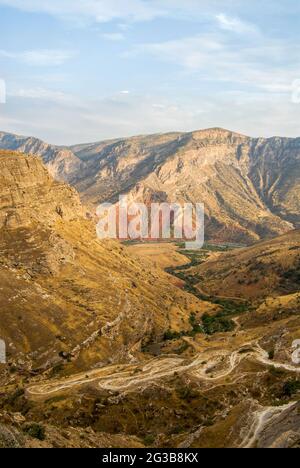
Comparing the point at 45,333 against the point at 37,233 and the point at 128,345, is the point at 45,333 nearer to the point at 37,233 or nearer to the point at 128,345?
the point at 128,345

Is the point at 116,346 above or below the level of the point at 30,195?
below

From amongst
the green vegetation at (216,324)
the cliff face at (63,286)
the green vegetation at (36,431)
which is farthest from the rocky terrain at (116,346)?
the green vegetation at (216,324)

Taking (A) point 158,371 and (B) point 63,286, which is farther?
(B) point 63,286

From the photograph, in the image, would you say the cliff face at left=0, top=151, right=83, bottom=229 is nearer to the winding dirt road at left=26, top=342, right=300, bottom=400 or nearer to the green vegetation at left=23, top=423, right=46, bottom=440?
the winding dirt road at left=26, top=342, right=300, bottom=400

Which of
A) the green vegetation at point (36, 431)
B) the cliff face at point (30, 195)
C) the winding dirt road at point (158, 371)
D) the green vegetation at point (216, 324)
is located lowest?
the green vegetation at point (216, 324)

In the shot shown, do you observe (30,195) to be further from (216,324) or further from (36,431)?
(36,431)

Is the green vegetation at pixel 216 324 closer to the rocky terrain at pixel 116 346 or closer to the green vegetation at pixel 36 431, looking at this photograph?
the rocky terrain at pixel 116 346

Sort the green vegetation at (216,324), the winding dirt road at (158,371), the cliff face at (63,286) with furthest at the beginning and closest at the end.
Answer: the green vegetation at (216,324) → the cliff face at (63,286) → the winding dirt road at (158,371)

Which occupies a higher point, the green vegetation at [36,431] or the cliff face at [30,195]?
the cliff face at [30,195]

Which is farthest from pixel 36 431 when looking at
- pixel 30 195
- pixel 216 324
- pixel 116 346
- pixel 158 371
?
pixel 30 195
